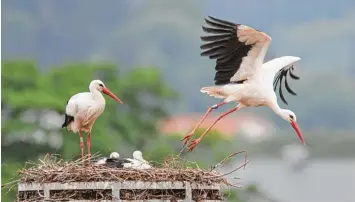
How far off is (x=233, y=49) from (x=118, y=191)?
417 centimetres

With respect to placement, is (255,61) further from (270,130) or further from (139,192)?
(270,130)

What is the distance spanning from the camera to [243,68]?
51.5 feet

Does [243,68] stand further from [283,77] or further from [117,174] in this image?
[117,174]

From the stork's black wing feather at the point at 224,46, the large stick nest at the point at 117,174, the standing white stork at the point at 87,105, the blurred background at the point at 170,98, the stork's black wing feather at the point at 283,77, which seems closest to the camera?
the large stick nest at the point at 117,174

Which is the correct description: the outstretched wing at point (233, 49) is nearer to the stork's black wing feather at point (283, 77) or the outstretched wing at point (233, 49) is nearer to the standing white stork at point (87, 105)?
the stork's black wing feather at point (283, 77)

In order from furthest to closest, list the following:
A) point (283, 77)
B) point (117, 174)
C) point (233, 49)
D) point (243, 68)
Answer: point (283, 77)
point (243, 68)
point (233, 49)
point (117, 174)

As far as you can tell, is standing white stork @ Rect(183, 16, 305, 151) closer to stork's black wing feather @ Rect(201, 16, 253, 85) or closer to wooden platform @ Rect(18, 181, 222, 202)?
stork's black wing feather @ Rect(201, 16, 253, 85)

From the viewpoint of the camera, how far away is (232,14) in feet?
333

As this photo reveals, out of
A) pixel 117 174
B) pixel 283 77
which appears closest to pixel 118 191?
pixel 117 174

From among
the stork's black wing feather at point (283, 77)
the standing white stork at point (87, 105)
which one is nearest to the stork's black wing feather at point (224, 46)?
the stork's black wing feather at point (283, 77)

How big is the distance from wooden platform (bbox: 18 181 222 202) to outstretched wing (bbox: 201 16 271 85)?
136 inches

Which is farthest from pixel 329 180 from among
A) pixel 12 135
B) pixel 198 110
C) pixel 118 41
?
pixel 118 41

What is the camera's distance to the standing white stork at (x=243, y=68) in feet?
50.1

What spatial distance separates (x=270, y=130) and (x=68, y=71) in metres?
26.6
